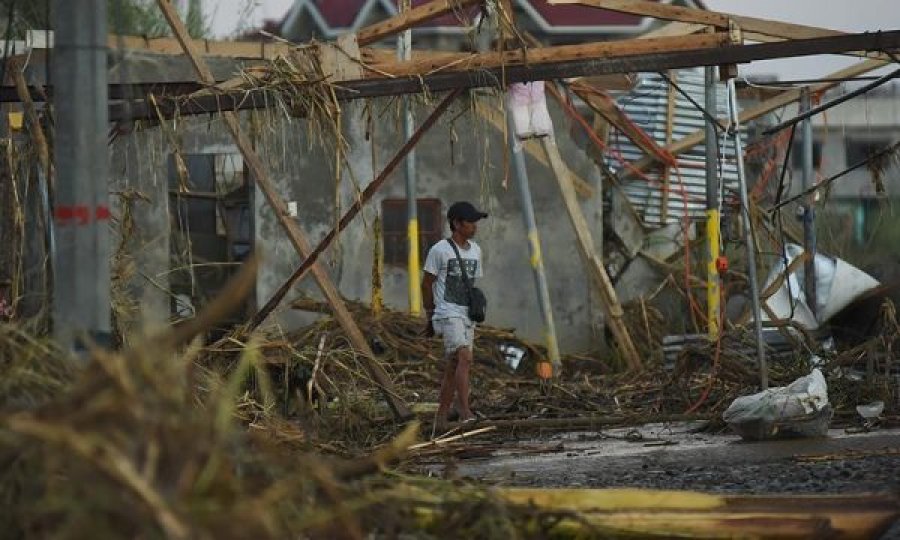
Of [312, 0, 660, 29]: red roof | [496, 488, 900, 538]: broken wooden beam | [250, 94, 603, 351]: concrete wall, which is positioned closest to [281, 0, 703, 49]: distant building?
[312, 0, 660, 29]: red roof

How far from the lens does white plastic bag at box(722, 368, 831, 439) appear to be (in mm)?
12508

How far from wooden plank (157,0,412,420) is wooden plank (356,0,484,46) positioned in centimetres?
137

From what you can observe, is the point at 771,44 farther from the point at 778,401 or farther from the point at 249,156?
the point at 249,156

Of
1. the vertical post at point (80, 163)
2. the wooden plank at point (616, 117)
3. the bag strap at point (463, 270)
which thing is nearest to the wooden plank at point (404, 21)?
the bag strap at point (463, 270)

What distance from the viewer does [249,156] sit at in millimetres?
12586

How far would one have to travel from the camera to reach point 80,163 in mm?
6605

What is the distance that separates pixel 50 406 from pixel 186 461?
0.57 m

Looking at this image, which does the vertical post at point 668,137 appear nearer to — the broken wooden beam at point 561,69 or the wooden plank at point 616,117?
the wooden plank at point 616,117

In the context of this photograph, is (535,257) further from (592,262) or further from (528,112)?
(528,112)

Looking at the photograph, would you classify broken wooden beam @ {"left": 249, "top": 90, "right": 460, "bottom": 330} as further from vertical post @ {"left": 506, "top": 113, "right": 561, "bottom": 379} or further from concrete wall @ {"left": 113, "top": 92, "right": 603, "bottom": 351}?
concrete wall @ {"left": 113, "top": 92, "right": 603, "bottom": 351}

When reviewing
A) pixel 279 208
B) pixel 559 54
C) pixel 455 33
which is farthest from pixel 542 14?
pixel 279 208

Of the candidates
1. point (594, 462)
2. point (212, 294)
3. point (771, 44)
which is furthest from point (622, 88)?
point (594, 462)

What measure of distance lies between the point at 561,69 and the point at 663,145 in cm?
1322

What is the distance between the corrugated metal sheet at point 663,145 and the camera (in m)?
24.5
